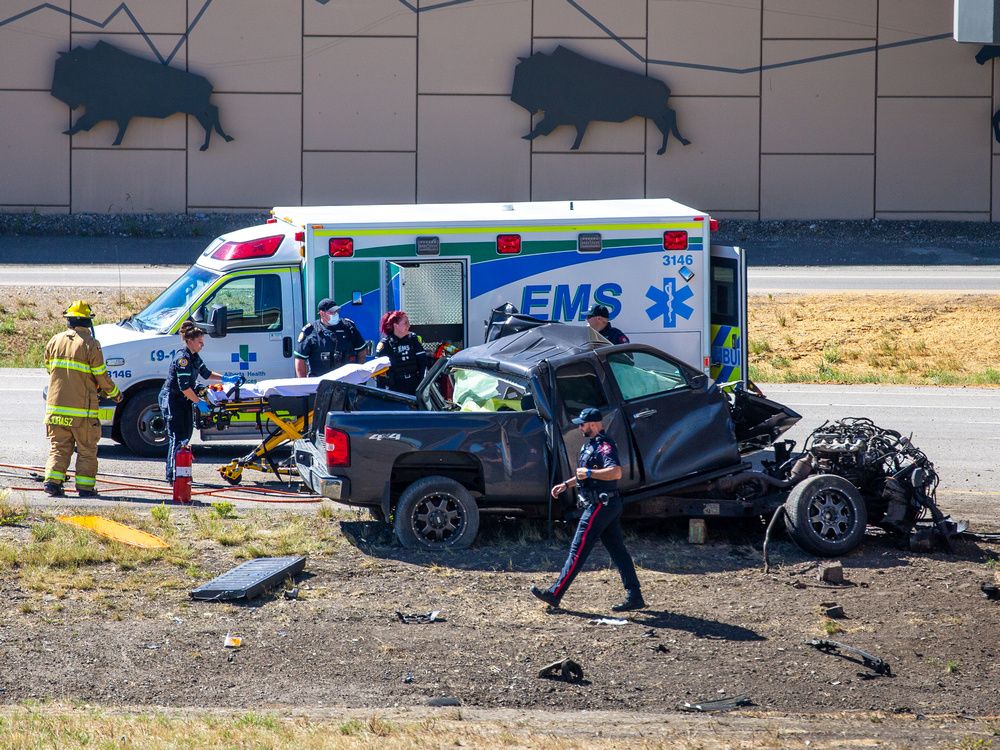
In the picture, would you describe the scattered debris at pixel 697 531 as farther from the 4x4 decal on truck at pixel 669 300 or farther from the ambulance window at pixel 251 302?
the ambulance window at pixel 251 302

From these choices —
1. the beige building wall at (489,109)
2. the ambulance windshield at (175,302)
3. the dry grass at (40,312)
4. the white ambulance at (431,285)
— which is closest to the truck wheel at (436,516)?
the white ambulance at (431,285)

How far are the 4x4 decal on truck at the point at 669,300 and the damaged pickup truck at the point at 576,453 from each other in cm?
347

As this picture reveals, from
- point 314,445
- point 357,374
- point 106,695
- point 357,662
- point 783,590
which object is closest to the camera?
point 106,695

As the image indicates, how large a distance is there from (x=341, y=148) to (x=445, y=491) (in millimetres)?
23850

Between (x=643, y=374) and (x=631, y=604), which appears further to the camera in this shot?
(x=643, y=374)

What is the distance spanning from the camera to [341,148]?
32.8 meters

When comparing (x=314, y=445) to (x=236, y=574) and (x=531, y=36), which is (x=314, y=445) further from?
(x=531, y=36)

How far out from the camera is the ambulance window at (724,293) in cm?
1413

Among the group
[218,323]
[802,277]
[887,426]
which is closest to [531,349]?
[218,323]

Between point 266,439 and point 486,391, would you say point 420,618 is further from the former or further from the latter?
point 266,439

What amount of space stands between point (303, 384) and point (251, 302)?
224cm

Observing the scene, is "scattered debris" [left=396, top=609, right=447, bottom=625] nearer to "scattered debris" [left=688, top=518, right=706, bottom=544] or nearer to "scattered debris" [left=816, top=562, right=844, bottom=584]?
"scattered debris" [left=688, top=518, right=706, bottom=544]

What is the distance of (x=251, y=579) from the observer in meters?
9.11

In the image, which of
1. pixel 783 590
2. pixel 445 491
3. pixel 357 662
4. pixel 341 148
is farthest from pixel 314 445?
pixel 341 148
